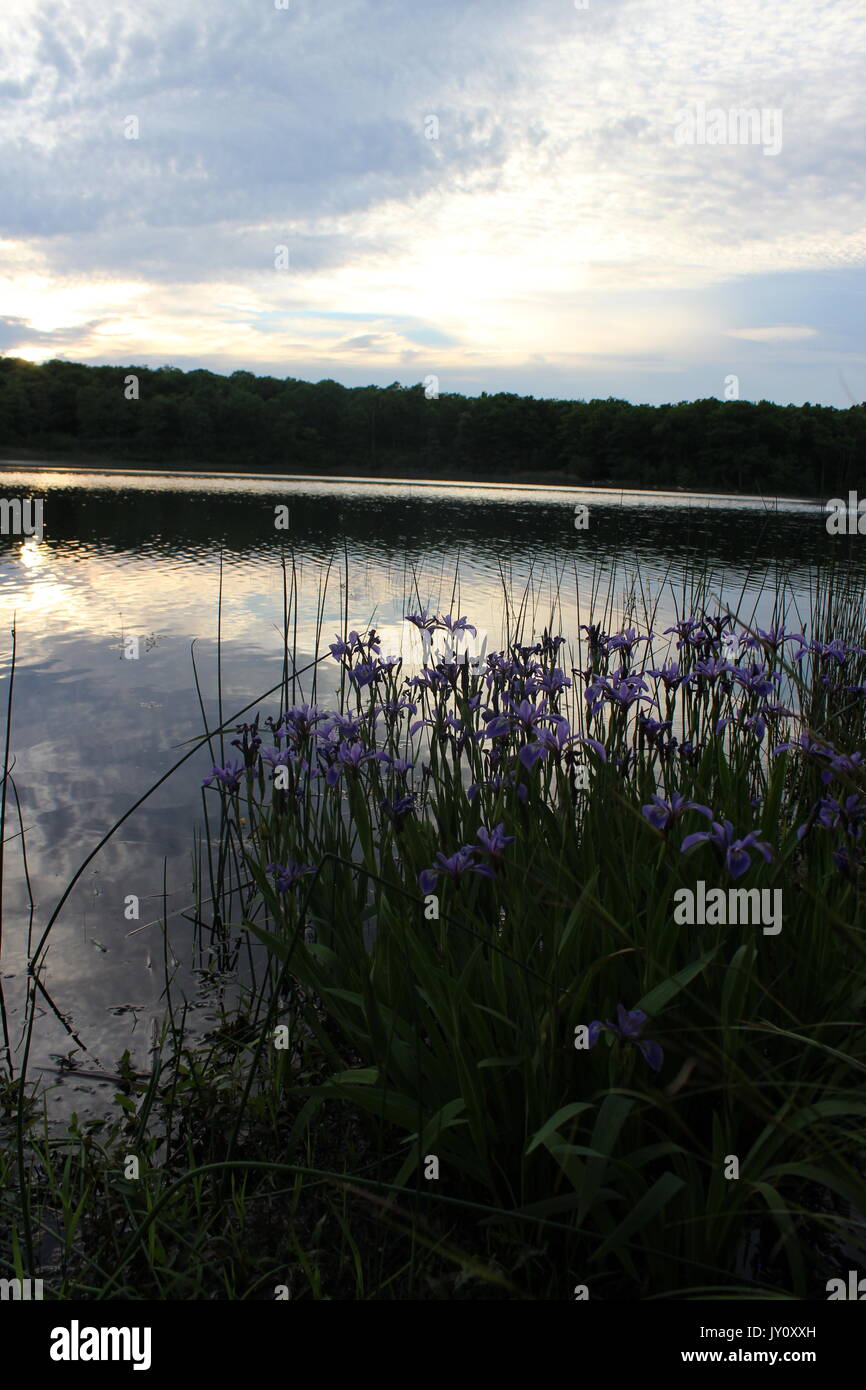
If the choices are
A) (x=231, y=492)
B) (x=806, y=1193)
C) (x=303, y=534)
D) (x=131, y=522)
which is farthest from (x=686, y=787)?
(x=231, y=492)

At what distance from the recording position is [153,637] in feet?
31.3

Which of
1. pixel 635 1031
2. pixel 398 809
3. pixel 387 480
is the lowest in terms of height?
pixel 635 1031

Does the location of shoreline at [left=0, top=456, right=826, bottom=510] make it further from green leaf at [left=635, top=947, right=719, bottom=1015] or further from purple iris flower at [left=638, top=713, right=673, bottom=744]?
green leaf at [left=635, top=947, right=719, bottom=1015]

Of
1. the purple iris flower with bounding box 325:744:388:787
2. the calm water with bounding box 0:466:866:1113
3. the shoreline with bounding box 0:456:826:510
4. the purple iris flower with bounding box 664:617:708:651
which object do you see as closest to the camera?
the purple iris flower with bounding box 325:744:388:787

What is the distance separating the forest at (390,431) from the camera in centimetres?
6669

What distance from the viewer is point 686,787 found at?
Result: 3021 millimetres

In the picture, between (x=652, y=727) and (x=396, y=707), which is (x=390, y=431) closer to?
(x=396, y=707)

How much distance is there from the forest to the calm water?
136 feet

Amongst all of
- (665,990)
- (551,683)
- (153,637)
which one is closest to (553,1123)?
(665,990)

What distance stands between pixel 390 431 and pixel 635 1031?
3575 inches

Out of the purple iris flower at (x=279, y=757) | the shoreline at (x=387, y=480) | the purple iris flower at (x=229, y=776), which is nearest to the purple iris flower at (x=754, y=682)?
the purple iris flower at (x=279, y=757)

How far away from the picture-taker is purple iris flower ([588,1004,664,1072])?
1557mm

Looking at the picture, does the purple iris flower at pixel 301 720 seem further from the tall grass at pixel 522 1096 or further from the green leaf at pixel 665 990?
the green leaf at pixel 665 990

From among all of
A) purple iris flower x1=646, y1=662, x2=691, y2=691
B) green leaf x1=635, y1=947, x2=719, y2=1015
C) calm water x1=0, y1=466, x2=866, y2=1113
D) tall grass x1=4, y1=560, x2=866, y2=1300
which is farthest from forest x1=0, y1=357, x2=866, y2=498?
green leaf x1=635, y1=947, x2=719, y2=1015
